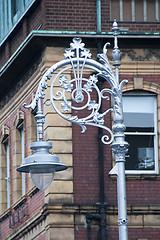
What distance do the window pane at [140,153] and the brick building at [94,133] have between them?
0.09 feet

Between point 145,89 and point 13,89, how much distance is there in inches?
225

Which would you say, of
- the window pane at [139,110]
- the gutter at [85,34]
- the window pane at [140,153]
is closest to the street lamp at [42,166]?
the gutter at [85,34]

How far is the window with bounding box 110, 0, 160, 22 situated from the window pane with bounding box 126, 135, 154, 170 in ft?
11.0

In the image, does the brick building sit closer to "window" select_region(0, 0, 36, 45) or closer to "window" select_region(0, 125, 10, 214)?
"window" select_region(0, 0, 36, 45)

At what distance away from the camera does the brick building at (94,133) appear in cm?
2795

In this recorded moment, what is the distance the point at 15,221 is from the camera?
32.2m

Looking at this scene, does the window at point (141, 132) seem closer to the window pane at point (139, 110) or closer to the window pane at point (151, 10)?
the window pane at point (139, 110)

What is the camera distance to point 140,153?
94.7ft

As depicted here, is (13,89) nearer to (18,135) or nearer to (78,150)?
(18,135)

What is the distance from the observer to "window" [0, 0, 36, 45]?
3200cm

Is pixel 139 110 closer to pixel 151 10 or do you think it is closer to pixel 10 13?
pixel 151 10

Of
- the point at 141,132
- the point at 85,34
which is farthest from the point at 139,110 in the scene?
the point at 85,34

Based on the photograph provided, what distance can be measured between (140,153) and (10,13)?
7497 millimetres

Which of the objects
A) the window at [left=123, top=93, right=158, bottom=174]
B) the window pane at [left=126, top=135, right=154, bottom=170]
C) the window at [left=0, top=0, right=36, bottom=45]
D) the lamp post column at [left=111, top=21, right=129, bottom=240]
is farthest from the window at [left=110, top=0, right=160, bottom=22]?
the lamp post column at [left=111, top=21, right=129, bottom=240]
